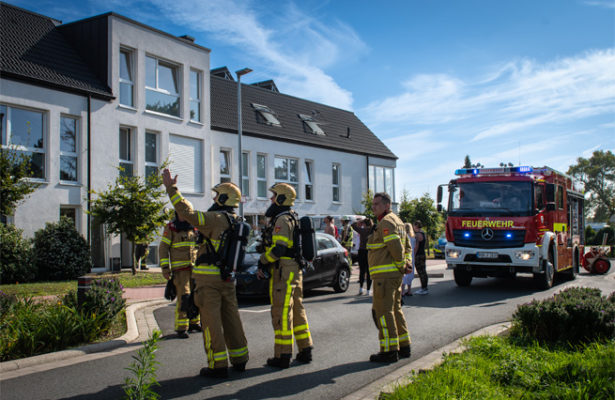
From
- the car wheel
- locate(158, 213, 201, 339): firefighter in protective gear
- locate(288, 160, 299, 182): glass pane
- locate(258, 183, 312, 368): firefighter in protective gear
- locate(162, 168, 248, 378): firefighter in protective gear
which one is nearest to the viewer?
locate(162, 168, 248, 378): firefighter in protective gear

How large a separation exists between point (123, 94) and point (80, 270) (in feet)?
23.6

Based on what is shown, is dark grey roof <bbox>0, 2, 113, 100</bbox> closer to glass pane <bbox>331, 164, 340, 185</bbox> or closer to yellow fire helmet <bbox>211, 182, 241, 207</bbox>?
yellow fire helmet <bbox>211, 182, 241, 207</bbox>

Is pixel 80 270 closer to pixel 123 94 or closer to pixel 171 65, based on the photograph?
pixel 123 94

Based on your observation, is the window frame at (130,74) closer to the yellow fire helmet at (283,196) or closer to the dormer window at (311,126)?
the dormer window at (311,126)

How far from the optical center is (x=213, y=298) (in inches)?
215

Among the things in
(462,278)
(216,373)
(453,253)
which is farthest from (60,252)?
(216,373)

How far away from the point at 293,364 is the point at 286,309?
0.74 m

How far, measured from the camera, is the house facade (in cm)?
1705

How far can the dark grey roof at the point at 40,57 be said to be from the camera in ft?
56.0

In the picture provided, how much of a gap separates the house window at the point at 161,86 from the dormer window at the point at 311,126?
10382 mm

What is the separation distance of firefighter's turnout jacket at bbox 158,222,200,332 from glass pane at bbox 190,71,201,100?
636 inches

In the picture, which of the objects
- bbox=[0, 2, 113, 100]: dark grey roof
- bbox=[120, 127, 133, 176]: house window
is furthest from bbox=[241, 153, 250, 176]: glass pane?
bbox=[0, 2, 113, 100]: dark grey roof

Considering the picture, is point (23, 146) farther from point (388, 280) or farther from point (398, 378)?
point (398, 378)

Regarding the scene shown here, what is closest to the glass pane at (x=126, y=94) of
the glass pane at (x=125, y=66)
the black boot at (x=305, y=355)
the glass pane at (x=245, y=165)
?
the glass pane at (x=125, y=66)
